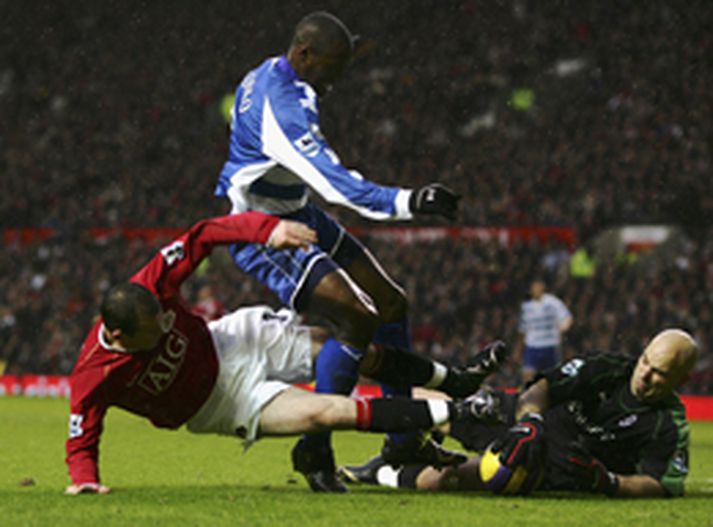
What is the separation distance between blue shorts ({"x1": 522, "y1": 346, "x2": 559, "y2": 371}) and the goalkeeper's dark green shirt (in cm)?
871

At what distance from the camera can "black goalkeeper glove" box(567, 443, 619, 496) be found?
16.9 ft

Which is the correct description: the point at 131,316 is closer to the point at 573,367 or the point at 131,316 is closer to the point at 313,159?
the point at 313,159

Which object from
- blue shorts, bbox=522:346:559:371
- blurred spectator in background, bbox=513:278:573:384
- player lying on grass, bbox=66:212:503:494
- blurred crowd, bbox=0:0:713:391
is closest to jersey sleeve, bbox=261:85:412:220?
player lying on grass, bbox=66:212:503:494

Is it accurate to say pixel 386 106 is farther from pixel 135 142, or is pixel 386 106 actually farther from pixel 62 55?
pixel 62 55

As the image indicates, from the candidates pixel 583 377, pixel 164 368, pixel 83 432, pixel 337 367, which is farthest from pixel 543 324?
pixel 83 432

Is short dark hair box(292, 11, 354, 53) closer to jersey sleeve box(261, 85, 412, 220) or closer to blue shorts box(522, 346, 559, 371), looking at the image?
jersey sleeve box(261, 85, 412, 220)

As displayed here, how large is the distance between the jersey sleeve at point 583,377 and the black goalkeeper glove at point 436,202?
3.60 feet

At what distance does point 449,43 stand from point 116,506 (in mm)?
21548

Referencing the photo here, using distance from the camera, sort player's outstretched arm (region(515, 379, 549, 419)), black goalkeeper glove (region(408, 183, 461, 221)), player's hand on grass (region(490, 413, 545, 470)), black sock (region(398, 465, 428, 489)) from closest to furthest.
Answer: black goalkeeper glove (region(408, 183, 461, 221)) → player's hand on grass (region(490, 413, 545, 470)) → player's outstretched arm (region(515, 379, 549, 419)) → black sock (region(398, 465, 428, 489))

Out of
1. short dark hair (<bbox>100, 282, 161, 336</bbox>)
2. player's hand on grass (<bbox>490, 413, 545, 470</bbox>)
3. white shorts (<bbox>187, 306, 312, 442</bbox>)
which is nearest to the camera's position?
short dark hair (<bbox>100, 282, 161, 336</bbox>)

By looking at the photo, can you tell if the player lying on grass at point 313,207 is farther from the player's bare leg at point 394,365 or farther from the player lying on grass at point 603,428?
the player lying on grass at point 603,428

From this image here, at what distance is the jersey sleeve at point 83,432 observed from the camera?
16.5 feet

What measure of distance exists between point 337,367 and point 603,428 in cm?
127

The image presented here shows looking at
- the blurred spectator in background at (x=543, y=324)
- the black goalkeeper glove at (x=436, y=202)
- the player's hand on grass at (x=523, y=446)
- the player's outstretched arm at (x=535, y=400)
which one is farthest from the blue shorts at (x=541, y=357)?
the black goalkeeper glove at (x=436, y=202)
